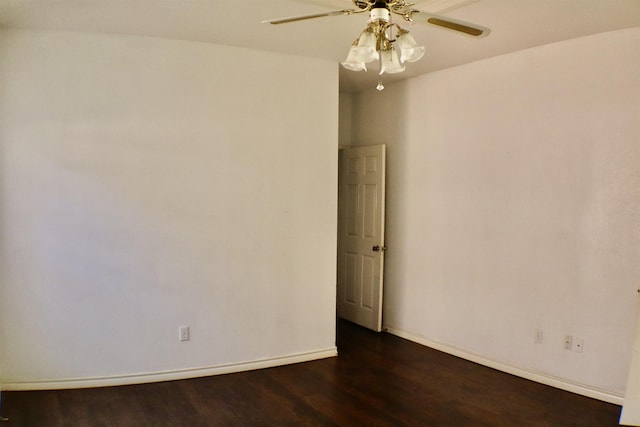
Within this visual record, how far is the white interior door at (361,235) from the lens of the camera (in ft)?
14.9

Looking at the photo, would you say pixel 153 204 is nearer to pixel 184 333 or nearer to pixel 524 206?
pixel 184 333

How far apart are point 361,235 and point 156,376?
2.48 m

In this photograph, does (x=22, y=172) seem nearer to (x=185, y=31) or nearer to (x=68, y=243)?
(x=68, y=243)

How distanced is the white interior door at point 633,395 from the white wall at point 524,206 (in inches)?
11.0

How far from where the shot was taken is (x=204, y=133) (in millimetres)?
3414

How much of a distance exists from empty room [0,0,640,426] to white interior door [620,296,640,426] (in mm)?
16

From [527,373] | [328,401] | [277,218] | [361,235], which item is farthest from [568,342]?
[277,218]

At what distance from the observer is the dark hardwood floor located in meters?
2.74

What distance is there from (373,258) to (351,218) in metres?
0.57

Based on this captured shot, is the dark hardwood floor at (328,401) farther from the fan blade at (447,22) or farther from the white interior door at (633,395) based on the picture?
the fan blade at (447,22)

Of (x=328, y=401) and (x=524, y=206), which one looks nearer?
(x=328, y=401)

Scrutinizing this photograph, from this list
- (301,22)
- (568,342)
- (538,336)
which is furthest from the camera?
(538,336)

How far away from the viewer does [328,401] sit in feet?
9.84

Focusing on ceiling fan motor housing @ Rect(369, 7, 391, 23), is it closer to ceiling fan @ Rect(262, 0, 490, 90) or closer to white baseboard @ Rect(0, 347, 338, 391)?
ceiling fan @ Rect(262, 0, 490, 90)
